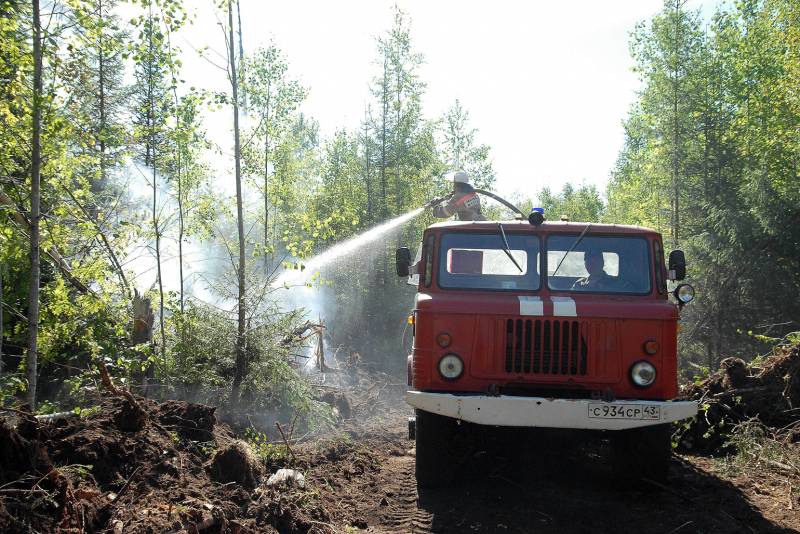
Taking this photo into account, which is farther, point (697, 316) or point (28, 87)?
point (697, 316)

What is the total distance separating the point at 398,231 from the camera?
91.1ft

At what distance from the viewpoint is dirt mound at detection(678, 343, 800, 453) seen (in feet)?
25.6

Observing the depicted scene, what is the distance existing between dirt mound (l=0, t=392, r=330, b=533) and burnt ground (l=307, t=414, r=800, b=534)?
0.75 metres

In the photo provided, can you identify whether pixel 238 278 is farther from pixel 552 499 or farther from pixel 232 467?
pixel 552 499

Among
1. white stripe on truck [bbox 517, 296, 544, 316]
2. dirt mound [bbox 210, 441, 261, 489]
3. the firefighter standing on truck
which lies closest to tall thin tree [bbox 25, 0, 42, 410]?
dirt mound [bbox 210, 441, 261, 489]

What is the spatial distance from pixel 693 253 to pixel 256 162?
1447cm

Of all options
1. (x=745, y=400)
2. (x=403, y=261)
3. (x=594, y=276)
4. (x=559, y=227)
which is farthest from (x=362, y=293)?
(x=594, y=276)

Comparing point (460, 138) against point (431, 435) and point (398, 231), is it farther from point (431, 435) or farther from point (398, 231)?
point (431, 435)

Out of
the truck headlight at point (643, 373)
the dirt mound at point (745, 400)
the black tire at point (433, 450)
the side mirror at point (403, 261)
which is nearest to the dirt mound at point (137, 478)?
the black tire at point (433, 450)

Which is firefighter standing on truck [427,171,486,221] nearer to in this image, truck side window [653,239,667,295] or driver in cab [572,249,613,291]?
driver in cab [572,249,613,291]

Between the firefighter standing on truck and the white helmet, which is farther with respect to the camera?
the white helmet

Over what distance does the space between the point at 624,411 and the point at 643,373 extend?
560mm

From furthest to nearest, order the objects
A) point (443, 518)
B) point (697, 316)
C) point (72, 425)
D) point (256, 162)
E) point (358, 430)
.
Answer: point (697, 316)
point (256, 162)
point (358, 430)
point (443, 518)
point (72, 425)

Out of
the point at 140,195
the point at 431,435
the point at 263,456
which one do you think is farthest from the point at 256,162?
the point at 431,435
